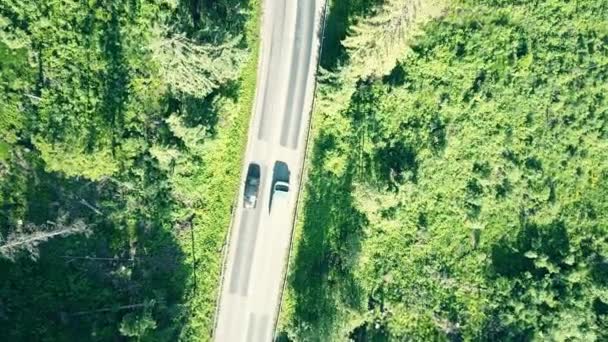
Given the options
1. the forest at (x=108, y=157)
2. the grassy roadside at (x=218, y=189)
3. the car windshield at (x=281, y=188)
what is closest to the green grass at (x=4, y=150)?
the forest at (x=108, y=157)

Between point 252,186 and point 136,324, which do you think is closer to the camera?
point 136,324

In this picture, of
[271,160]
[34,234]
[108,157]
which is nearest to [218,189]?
[271,160]

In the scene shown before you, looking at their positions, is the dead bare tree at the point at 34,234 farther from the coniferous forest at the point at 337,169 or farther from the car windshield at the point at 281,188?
the car windshield at the point at 281,188

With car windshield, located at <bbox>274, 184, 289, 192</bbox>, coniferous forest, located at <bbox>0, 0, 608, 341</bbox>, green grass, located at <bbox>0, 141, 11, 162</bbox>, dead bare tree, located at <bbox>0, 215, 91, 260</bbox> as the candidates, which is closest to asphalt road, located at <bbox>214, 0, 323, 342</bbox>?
car windshield, located at <bbox>274, 184, 289, 192</bbox>

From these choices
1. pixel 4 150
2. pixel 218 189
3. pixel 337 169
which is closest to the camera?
pixel 4 150

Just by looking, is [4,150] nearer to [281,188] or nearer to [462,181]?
[281,188]

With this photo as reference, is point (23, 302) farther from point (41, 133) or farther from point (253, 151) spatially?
point (253, 151)

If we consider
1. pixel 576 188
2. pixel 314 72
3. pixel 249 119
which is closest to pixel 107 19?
pixel 249 119
